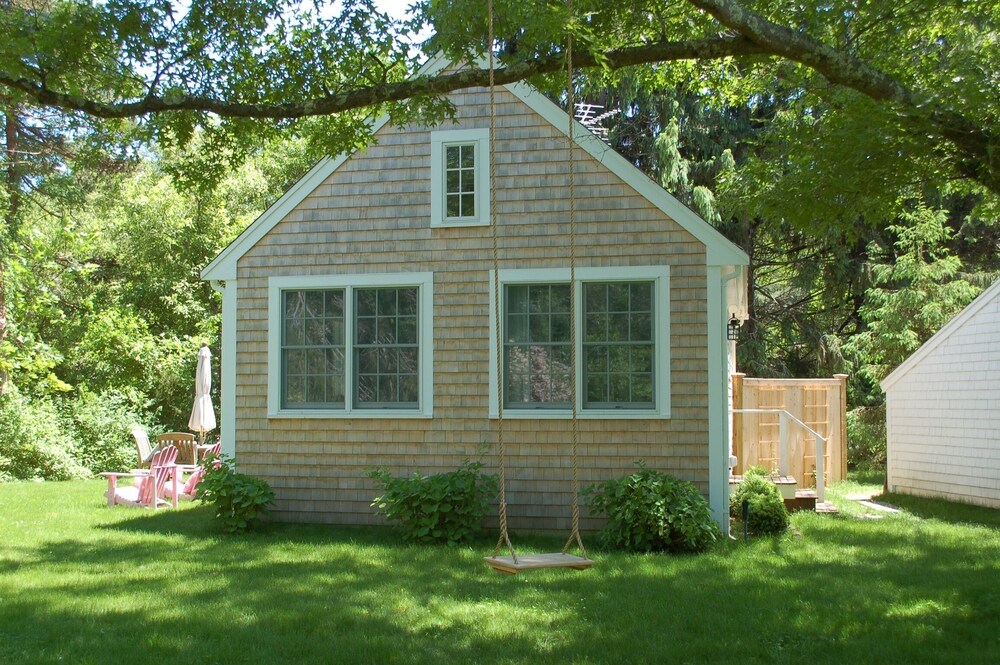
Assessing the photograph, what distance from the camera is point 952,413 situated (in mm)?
14094

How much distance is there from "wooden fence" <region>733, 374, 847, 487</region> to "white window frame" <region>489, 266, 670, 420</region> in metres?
4.66

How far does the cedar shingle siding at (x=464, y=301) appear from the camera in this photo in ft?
34.6

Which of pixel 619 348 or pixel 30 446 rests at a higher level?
pixel 619 348

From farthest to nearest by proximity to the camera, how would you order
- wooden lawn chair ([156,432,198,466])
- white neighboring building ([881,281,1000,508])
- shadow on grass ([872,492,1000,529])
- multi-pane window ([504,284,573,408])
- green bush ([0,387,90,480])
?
green bush ([0,387,90,480]), wooden lawn chair ([156,432,198,466]), white neighboring building ([881,281,1000,508]), shadow on grass ([872,492,1000,529]), multi-pane window ([504,284,573,408])

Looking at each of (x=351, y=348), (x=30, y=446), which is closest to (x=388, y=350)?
(x=351, y=348)

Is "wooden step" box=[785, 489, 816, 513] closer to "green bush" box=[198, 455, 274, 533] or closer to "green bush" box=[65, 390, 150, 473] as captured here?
"green bush" box=[198, 455, 274, 533]

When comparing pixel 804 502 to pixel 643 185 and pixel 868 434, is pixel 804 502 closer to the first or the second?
pixel 643 185

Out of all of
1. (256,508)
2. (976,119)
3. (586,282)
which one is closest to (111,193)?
(256,508)

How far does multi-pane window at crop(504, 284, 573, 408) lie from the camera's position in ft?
35.3

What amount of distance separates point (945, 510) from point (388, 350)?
7965 mm

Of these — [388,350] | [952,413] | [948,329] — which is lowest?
[952,413]

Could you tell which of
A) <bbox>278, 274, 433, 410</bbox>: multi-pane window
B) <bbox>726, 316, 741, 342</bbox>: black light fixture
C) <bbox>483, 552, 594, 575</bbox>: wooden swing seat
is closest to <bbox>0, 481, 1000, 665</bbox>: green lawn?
<bbox>483, 552, 594, 575</bbox>: wooden swing seat

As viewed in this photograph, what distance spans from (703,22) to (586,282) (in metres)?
3.24

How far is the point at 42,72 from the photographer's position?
7293 mm
